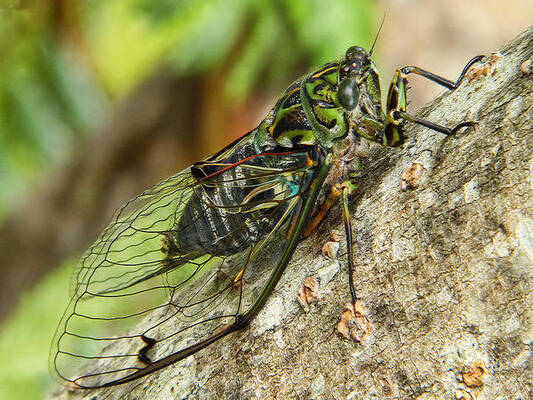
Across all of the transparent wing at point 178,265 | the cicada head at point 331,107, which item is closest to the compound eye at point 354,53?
the cicada head at point 331,107

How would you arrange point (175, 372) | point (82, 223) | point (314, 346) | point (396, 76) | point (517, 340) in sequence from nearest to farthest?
point (517, 340)
point (314, 346)
point (175, 372)
point (396, 76)
point (82, 223)

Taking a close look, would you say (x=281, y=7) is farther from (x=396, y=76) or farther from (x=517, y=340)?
(x=517, y=340)

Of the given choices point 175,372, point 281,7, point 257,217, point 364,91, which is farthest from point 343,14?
point 175,372

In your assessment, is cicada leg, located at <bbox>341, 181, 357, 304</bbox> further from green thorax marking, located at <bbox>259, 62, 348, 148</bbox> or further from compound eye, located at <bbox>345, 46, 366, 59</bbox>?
compound eye, located at <bbox>345, 46, 366, 59</bbox>

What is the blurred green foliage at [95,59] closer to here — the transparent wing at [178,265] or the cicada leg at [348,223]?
the transparent wing at [178,265]

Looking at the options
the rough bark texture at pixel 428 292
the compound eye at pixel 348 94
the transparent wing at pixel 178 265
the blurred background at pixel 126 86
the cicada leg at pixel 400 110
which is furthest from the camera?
the blurred background at pixel 126 86

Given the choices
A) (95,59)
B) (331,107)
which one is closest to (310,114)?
(331,107)

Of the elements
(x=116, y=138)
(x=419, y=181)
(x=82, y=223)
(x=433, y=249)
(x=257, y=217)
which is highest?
(x=116, y=138)
